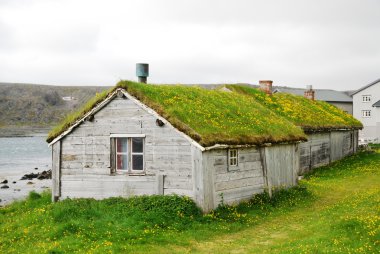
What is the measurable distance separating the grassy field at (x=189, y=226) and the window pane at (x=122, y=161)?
4.98 feet

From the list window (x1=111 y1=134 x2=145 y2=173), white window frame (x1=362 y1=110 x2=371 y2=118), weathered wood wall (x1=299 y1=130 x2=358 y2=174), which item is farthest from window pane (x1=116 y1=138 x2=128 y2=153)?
white window frame (x1=362 y1=110 x2=371 y2=118)

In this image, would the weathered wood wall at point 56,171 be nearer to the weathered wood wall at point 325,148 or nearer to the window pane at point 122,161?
the window pane at point 122,161

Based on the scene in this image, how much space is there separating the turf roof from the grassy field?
2702 millimetres

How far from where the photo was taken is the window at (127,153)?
62.6ft

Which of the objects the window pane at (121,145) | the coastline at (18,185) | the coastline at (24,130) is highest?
the coastline at (24,130)

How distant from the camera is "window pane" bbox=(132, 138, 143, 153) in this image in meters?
19.1

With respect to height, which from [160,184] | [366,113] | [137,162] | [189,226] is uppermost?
[366,113]

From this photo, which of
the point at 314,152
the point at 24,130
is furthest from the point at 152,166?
the point at 24,130

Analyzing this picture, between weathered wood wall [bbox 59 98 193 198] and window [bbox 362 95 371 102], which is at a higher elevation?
window [bbox 362 95 371 102]

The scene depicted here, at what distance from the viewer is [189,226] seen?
16.2 m

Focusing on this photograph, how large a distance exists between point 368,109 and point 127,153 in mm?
67214

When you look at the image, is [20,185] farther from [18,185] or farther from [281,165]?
[281,165]

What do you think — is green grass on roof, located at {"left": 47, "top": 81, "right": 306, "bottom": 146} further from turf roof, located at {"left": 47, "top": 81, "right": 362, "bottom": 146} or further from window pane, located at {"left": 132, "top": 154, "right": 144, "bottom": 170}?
window pane, located at {"left": 132, "top": 154, "right": 144, "bottom": 170}

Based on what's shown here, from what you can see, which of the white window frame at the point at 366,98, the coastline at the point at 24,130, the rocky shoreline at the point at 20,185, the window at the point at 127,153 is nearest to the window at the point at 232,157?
the window at the point at 127,153
